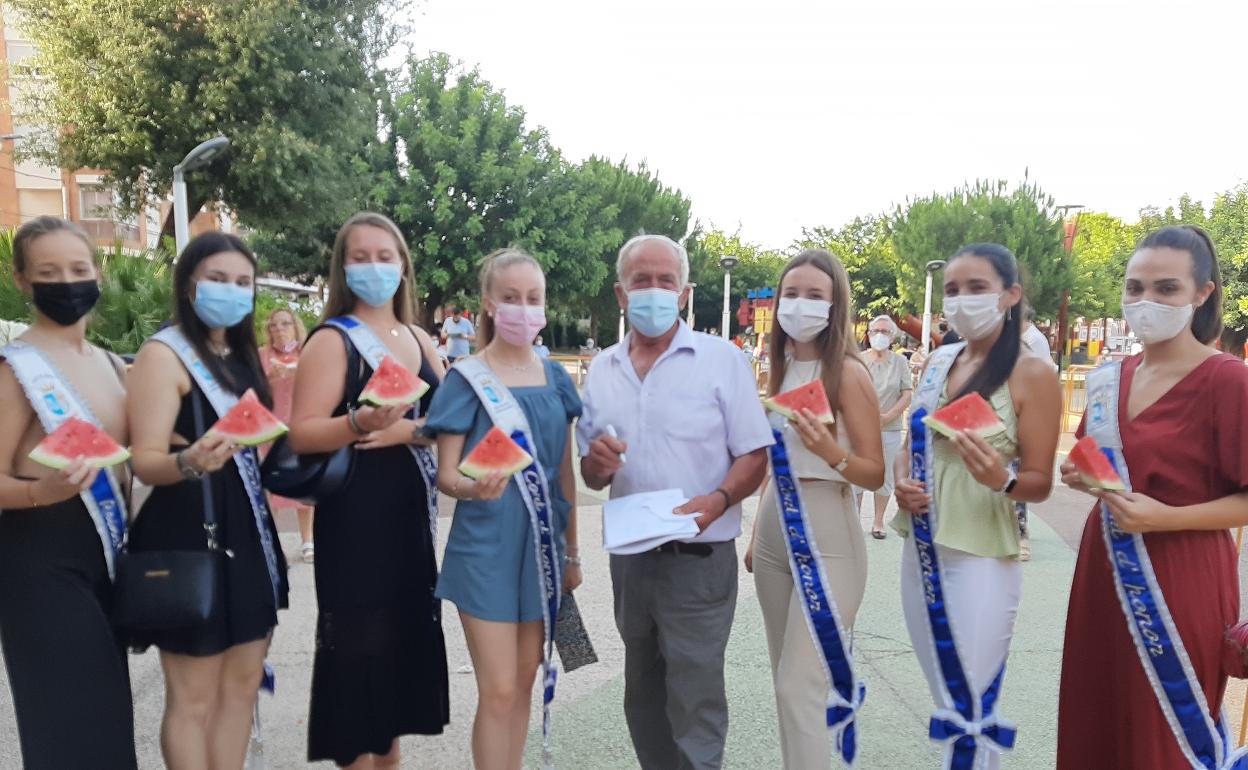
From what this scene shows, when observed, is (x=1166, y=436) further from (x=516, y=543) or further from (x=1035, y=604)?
(x=1035, y=604)

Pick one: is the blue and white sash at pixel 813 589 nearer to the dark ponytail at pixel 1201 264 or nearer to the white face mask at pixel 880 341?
the dark ponytail at pixel 1201 264

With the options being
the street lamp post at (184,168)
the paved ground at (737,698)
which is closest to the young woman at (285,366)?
the paved ground at (737,698)

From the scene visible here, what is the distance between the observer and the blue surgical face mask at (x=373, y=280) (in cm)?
321

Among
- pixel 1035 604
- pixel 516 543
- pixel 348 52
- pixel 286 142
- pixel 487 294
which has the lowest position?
pixel 1035 604

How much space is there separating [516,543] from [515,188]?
98.7 feet

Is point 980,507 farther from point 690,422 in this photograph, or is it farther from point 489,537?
point 489,537

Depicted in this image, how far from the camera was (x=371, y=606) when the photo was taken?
315 cm

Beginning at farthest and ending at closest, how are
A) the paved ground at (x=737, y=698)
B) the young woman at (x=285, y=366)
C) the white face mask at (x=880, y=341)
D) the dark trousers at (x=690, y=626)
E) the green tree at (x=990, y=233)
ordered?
the green tree at (x=990, y=233)
the white face mask at (x=880, y=341)
the young woman at (x=285, y=366)
the paved ground at (x=737, y=698)
the dark trousers at (x=690, y=626)

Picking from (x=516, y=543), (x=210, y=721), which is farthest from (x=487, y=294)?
(x=210, y=721)

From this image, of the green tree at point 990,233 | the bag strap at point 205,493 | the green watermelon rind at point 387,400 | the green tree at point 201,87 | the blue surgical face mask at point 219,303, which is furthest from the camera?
the green tree at point 990,233

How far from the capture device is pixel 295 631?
5531 millimetres

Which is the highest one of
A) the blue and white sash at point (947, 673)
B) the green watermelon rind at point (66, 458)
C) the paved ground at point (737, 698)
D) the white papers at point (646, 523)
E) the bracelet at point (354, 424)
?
the bracelet at point (354, 424)

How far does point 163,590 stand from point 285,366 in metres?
4.91

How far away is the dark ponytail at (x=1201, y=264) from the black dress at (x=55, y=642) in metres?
3.73
